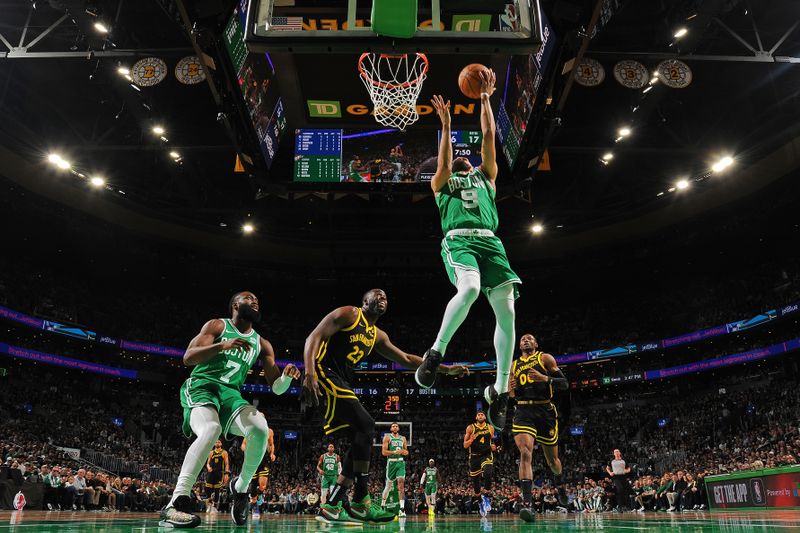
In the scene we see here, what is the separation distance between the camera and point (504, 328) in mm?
5328

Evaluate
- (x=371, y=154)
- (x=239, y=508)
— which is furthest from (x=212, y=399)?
(x=371, y=154)

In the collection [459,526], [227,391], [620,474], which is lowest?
[459,526]

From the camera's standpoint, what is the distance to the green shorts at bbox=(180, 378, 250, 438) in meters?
5.45

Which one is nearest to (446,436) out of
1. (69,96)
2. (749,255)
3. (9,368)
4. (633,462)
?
(633,462)

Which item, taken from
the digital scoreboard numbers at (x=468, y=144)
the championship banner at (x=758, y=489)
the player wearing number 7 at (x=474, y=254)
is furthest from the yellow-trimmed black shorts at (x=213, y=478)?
the championship banner at (x=758, y=489)

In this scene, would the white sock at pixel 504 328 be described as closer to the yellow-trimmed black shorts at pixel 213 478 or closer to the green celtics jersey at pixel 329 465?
the yellow-trimmed black shorts at pixel 213 478

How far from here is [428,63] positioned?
1205 cm

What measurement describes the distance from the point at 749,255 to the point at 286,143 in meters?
26.2

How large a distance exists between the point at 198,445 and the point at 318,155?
28.7ft

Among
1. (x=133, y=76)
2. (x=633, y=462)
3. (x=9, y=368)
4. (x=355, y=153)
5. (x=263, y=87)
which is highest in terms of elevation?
(x=133, y=76)

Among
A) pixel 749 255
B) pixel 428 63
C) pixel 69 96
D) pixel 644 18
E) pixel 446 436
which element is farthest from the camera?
pixel 446 436

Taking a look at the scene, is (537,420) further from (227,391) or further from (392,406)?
(392,406)

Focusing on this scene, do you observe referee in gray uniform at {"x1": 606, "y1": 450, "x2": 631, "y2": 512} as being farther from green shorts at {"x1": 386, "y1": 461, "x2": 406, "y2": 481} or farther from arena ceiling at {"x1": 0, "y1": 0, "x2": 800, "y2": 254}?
arena ceiling at {"x1": 0, "y1": 0, "x2": 800, "y2": 254}

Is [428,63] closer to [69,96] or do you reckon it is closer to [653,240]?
[69,96]
